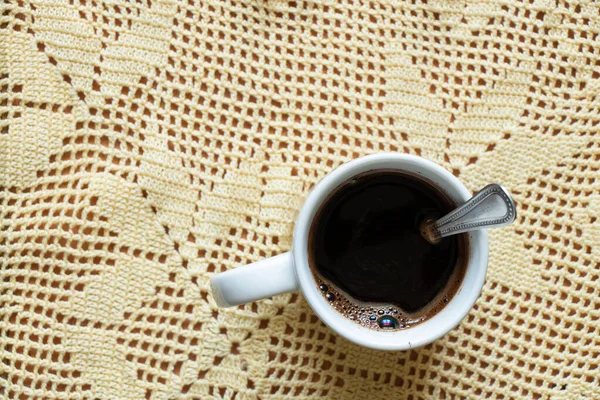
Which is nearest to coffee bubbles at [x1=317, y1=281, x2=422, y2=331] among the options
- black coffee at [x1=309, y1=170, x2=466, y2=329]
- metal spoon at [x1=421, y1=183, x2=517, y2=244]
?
black coffee at [x1=309, y1=170, x2=466, y2=329]

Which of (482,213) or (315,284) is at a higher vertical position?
(482,213)

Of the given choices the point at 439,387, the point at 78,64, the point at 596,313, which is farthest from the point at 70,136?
the point at 596,313

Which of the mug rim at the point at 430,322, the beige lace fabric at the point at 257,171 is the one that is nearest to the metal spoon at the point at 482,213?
the mug rim at the point at 430,322

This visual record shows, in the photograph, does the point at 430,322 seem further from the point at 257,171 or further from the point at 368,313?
the point at 257,171

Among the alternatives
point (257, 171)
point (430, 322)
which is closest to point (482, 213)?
point (430, 322)

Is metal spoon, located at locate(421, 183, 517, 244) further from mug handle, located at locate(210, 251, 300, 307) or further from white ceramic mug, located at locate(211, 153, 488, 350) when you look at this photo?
mug handle, located at locate(210, 251, 300, 307)
